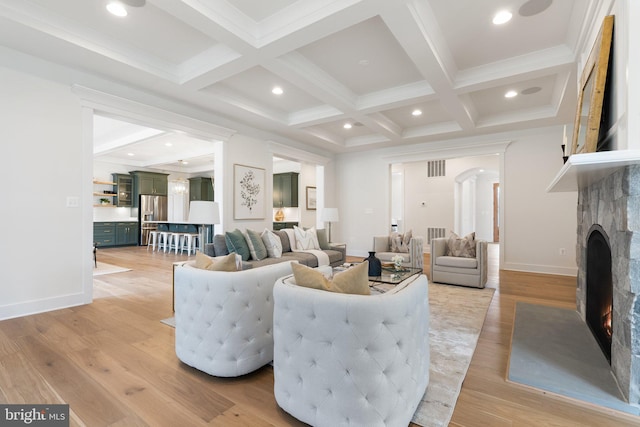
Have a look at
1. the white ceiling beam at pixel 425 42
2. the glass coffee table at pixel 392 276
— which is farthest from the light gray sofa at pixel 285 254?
the white ceiling beam at pixel 425 42

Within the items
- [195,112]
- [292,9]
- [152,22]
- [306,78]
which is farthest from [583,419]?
[195,112]

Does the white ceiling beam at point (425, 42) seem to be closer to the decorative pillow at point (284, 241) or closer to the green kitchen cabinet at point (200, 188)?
the decorative pillow at point (284, 241)

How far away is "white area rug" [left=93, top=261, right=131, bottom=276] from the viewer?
5.49 meters

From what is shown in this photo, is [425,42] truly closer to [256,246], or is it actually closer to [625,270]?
[625,270]

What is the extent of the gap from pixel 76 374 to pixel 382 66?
4.12 meters

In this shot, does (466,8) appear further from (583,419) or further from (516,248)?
(516,248)

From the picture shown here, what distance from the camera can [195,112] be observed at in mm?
4688

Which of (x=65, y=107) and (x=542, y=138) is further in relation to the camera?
(x=542, y=138)

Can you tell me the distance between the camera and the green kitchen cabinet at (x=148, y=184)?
1001 centimetres

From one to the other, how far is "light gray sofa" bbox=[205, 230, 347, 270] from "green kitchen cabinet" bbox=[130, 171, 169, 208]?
24.5ft

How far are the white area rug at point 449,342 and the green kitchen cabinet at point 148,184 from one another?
31.3ft

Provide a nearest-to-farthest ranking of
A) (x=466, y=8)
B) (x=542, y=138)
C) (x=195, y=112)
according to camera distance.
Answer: (x=466, y=8) < (x=195, y=112) < (x=542, y=138)

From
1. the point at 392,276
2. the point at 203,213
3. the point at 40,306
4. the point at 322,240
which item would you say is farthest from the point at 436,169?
the point at 40,306

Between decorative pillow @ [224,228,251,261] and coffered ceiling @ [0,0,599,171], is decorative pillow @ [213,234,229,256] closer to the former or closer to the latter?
decorative pillow @ [224,228,251,261]
